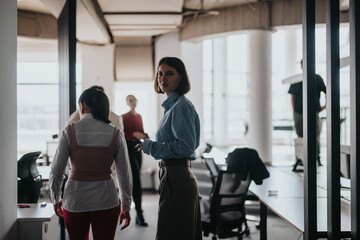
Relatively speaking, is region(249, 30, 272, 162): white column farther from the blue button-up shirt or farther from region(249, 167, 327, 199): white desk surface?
the blue button-up shirt

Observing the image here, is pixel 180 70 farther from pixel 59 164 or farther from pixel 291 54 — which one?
pixel 291 54

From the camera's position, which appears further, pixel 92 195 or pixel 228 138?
pixel 228 138

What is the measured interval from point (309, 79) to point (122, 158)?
1219 mm

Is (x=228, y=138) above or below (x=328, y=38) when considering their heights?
below

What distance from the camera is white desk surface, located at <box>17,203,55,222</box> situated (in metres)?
2.61

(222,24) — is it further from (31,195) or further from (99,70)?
(31,195)

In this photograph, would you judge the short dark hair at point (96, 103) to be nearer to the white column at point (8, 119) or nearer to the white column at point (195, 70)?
the white column at point (8, 119)

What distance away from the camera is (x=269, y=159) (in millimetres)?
6887

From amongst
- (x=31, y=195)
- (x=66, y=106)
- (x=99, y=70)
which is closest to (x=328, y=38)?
(x=66, y=106)

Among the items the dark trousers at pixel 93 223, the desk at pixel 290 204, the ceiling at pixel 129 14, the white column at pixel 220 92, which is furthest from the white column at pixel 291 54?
the dark trousers at pixel 93 223

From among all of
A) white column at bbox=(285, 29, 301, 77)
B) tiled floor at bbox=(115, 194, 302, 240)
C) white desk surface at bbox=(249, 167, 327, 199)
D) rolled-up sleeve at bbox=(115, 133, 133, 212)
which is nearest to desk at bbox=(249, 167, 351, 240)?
white desk surface at bbox=(249, 167, 327, 199)

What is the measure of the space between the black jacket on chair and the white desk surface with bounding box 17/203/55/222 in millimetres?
1567

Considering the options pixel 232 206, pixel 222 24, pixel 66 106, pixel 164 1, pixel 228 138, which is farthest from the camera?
pixel 228 138

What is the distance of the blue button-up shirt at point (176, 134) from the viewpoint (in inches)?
75.3
